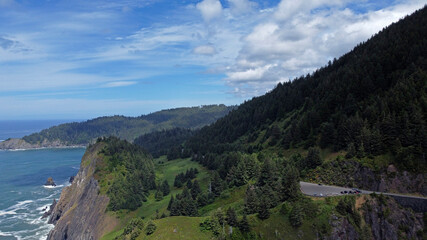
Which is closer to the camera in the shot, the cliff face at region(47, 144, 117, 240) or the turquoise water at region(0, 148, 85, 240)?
the cliff face at region(47, 144, 117, 240)

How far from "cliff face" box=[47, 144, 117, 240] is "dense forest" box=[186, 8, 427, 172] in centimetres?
4699

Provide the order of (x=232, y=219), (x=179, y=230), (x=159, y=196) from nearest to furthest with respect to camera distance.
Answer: (x=232, y=219) → (x=179, y=230) → (x=159, y=196)

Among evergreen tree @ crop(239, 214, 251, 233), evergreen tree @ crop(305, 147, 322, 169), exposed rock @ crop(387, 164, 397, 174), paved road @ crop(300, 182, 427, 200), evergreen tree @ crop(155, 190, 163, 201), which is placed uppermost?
evergreen tree @ crop(305, 147, 322, 169)

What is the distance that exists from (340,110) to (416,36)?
39.5m

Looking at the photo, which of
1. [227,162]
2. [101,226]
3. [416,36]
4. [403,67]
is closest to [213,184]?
[227,162]

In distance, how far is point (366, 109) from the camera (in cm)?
7688

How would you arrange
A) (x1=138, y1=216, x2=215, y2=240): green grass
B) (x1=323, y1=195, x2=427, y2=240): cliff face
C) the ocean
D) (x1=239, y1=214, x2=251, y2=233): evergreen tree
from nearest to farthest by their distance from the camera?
(x1=323, y1=195, x2=427, y2=240): cliff face
(x1=239, y1=214, x2=251, y2=233): evergreen tree
(x1=138, y1=216, x2=215, y2=240): green grass
the ocean

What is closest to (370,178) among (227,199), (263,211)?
(263,211)

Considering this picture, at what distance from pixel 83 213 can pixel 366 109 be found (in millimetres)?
101987

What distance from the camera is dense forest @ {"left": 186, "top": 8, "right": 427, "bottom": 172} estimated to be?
209ft

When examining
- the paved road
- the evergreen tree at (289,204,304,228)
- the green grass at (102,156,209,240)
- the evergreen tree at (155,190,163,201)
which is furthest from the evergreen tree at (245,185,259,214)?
the evergreen tree at (155,190,163,201)

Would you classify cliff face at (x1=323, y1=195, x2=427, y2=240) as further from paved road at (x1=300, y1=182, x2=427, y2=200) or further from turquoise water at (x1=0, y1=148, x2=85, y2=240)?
turquoise water at (x1=0, y1=148, x2=85, y2=240)

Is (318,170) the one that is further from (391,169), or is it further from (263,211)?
(263,211)

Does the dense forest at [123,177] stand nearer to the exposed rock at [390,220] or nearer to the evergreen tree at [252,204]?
the evergreen tree at [252,204]
